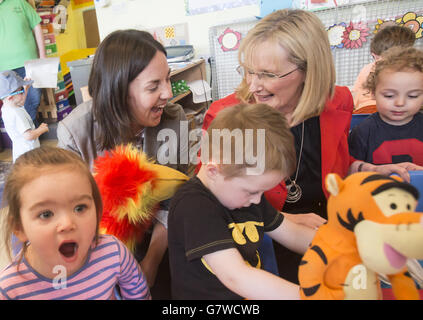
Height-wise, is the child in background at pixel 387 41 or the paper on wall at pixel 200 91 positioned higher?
the child in background at pixel 387 41

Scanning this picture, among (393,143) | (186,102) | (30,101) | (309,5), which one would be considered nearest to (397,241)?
(393,143)

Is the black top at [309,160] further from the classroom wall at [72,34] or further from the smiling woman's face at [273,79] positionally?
the classroom wall at [72,34]

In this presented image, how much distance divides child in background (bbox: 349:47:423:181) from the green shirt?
294 cm

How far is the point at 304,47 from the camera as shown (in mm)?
1012

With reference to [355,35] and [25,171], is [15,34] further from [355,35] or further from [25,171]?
[25,171]

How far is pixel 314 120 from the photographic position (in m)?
1.12

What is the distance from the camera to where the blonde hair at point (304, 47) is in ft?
3.29

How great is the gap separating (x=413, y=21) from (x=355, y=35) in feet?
1.16

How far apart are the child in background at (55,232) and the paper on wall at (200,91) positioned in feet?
7.38

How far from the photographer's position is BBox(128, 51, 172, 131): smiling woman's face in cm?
105

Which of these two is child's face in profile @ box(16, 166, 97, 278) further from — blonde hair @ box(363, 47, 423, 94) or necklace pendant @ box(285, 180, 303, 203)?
blonde hair @ box(363, 47, 423, 94)

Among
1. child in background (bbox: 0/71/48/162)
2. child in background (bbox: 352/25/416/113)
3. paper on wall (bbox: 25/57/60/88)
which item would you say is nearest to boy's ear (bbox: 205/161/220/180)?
child in background (bbox: 352/25/416/113)

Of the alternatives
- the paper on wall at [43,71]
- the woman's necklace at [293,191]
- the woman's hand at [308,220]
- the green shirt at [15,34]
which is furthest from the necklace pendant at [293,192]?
the green shirt at [15,34]
